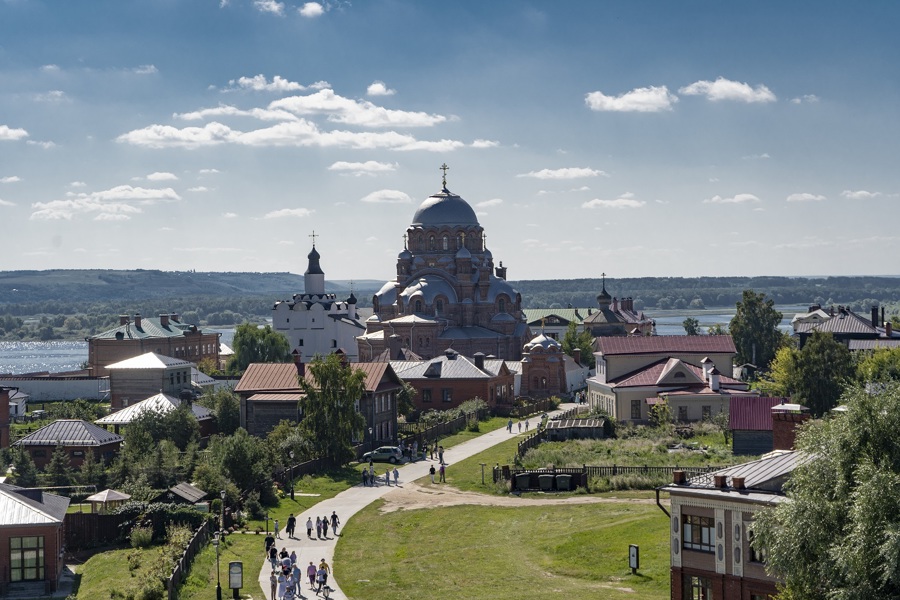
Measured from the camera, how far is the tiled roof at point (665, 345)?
251ft

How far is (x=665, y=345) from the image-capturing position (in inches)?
3036

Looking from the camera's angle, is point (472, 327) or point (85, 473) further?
point (472, 327)

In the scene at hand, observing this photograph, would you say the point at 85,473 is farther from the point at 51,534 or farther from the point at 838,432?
the point at 838,432

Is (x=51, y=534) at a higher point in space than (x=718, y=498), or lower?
lower

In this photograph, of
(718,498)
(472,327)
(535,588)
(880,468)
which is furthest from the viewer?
(472,327)

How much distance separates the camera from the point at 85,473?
56.6 metres

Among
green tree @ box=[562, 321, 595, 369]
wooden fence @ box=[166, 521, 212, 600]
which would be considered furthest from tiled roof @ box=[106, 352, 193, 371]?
wooden fence @ box=[166, 521, 212, 600]

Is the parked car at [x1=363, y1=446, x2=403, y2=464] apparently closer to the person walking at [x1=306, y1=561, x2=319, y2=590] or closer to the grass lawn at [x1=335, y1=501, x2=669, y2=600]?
the grass lawn at [x1=335, y1=501, x2=669, y2=600]

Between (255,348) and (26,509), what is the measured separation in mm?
71071

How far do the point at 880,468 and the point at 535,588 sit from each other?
13.3 metres

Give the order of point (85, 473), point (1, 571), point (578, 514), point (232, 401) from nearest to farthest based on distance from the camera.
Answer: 1. point (1, 571)
2. point (578, 514)
3. point (85, 473)
4. point (232, 401)

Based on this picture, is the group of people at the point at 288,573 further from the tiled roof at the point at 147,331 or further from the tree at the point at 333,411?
the tiled roof at the point at 147,331

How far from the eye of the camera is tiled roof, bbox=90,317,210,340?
10962 centimetres

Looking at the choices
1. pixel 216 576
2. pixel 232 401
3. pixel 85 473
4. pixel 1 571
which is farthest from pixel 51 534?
pixel 232 401
